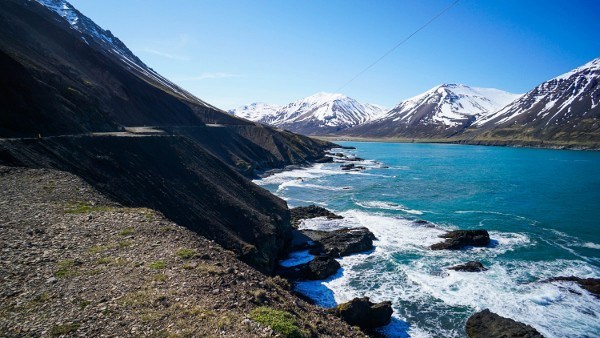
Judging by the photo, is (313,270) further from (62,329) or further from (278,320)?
(62,329)

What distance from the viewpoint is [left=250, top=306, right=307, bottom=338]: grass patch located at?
9781mm

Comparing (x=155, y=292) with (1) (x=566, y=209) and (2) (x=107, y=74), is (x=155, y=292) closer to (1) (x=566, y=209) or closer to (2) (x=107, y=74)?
(1) (x=566, y=209)

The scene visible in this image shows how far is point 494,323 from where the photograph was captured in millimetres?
20766

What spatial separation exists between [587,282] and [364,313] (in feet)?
65.5

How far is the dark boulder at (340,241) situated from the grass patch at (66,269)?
23.7 metres

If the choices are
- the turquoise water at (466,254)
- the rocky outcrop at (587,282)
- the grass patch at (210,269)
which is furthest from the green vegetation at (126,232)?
the rocky outcrop at (587,282)

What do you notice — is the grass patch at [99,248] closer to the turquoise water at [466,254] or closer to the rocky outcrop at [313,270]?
the turquoise water at [466,254]

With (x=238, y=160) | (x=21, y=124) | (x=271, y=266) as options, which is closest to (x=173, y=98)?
(x=238, y=160)

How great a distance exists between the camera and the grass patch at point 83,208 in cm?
1689

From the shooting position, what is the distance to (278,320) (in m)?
10.2

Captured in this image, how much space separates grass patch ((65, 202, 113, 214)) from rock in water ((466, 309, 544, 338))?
23.0m

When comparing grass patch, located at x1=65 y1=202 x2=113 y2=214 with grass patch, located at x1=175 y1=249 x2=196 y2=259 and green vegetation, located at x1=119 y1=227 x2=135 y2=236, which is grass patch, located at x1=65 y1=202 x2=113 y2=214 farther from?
grass patch, located at x1=175 y1=249 x2=196 y2=259

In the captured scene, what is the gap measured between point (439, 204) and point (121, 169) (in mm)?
48304

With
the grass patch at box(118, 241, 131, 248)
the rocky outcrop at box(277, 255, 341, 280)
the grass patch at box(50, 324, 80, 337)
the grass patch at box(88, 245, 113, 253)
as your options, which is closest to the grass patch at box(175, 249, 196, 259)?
the grass patch at box(118, 241, 131, 248)
